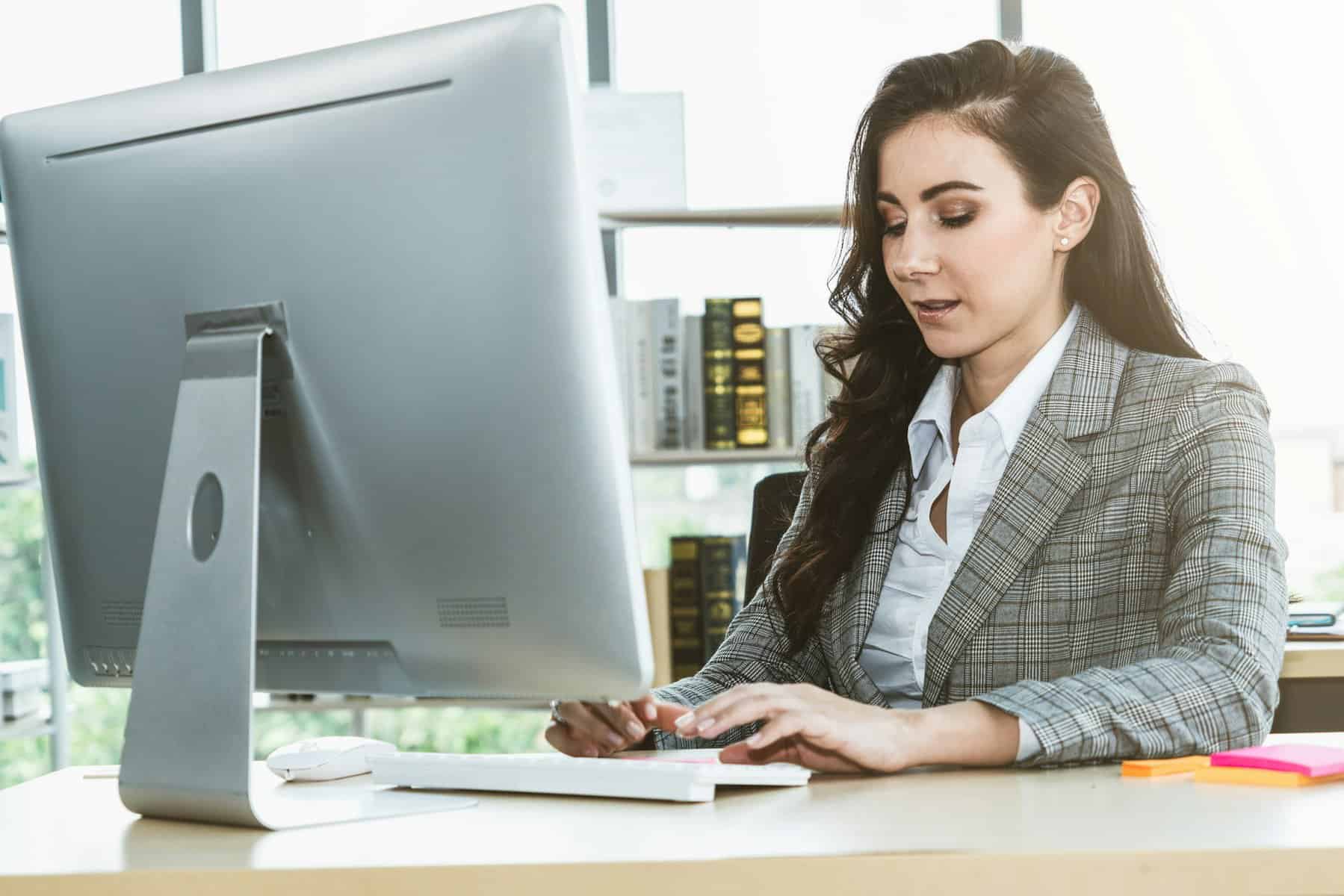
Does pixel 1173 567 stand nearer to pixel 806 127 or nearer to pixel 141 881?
pixel 141 881

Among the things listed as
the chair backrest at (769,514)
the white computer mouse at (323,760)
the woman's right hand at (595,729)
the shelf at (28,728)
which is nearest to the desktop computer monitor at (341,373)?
the white computer mouse at (323,760)

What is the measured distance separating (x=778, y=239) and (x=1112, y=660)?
6.69 feet

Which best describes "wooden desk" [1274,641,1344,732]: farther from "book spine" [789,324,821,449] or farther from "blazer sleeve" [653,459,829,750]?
"book spine" [789,324,821,449]

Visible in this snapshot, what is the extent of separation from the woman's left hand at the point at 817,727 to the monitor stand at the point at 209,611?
0.67 feet

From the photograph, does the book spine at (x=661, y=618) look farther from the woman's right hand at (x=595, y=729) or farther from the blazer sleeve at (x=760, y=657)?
the woman's right hand at (x=595, y=729)

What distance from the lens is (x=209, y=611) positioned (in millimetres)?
920

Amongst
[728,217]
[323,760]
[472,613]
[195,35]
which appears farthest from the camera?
[195,35]

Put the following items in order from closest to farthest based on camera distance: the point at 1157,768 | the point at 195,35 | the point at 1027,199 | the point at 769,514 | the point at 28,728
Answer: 1. the point at 1157,768
2. the point at 1027,199
3. the point at 769,514
4. the point at 28,728
5. the point at 195,35

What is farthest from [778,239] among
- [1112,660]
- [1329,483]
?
[1112,660]

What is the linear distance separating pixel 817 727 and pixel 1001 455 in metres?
0.62

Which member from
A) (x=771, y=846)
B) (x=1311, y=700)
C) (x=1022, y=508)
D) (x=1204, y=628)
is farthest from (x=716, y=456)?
(x=771, y=846)

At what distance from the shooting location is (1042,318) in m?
1.57

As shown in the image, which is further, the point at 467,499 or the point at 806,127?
the point at 806,127

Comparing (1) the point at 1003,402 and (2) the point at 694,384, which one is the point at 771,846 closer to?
(1) the point at 1003,402
